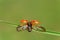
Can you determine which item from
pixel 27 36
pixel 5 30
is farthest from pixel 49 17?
pixel 5 30

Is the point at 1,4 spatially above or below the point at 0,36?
above

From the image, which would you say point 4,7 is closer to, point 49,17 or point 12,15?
point 12,15

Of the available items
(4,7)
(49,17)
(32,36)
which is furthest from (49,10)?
(4,7)

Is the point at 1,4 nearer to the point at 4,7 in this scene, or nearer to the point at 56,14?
the point at 4,7

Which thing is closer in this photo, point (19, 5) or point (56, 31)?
point (56, 31)

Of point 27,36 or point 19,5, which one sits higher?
point 19,5

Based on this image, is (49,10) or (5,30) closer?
(49,10)
